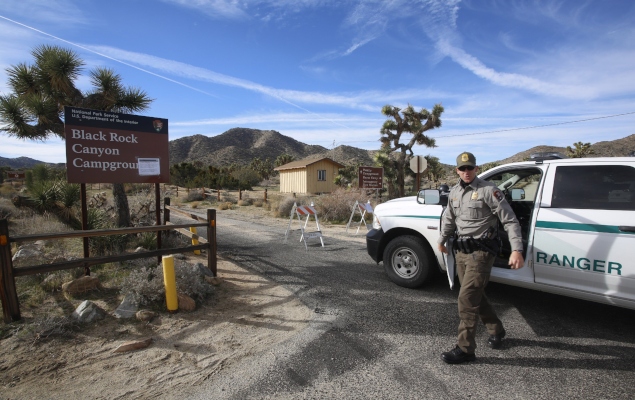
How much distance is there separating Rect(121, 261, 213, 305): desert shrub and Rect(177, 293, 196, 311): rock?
0.14m

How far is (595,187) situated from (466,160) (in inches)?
59.7

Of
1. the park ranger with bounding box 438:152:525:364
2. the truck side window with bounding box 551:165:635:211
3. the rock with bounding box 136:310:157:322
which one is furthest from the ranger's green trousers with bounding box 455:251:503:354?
the rock with bounding box 136:310:157:322

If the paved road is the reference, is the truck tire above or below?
above

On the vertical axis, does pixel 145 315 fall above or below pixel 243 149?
below

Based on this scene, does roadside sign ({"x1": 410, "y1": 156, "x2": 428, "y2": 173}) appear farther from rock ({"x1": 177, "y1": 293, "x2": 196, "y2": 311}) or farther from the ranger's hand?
the ranger's hand

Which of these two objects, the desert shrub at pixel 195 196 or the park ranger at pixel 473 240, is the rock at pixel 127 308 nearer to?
the park ranger at pixel 473 240

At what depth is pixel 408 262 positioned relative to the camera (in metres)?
5.14

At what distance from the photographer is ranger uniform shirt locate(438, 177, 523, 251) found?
3062 mm

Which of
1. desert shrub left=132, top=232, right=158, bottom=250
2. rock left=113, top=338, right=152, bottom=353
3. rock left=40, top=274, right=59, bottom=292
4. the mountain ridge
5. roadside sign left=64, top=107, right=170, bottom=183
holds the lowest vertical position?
rock left=113, top=338, right=152, bottom=353

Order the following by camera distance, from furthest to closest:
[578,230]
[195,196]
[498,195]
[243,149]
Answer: [243,149]
[195,196]
[578,230]
[498,195]

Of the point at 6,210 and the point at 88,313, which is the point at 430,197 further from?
the point at 6,210

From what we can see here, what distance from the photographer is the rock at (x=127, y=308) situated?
4.21 meters

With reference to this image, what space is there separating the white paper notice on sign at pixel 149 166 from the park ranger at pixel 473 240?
4.99 meters

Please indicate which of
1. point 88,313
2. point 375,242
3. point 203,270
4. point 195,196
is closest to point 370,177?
point 375,242
